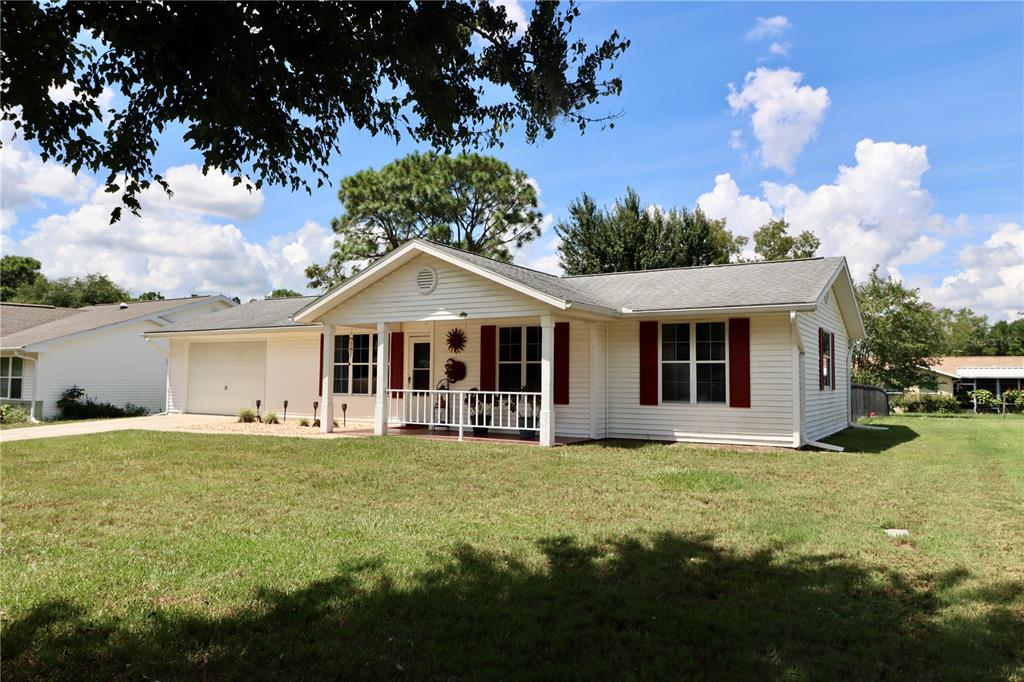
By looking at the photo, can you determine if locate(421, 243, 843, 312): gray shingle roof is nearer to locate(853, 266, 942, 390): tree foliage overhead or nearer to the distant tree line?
locate(853, 266, 942, 390): tree foliage overhead

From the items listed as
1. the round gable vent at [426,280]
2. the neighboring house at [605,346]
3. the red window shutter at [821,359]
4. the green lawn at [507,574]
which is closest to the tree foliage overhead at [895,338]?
the neighboring house at [605,346]

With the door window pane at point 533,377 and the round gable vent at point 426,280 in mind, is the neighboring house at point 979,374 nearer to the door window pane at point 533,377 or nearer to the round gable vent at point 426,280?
the door window pane at point 533,377

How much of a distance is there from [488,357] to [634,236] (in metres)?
17.7

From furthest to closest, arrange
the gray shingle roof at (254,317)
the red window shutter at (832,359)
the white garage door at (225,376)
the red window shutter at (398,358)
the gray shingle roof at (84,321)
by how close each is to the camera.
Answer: the gray shingle roof at (84,321) < the white garage door at (225,376) < the gray shingle roof at (254,317) < the red window shutter at (398,358) < the red window shutter at (832,359)

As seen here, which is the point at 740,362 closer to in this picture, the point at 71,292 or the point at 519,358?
the point at 519,358

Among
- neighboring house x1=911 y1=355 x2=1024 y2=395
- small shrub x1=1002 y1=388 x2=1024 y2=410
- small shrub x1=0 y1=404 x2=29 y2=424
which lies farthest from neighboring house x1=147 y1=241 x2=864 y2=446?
neighboring house x1=911 y1=355 x2=1024 y2=395

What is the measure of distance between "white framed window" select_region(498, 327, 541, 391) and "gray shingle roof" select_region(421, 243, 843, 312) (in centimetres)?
136

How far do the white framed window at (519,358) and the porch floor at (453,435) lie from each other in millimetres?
1151

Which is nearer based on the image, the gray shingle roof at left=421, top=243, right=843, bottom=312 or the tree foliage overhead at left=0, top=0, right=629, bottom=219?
the tree foliage overhead at left=0, top=0, right=629, bottom=219

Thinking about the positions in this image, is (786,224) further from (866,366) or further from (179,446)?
(179,446)

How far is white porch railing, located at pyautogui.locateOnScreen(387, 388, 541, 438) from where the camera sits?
13406mm

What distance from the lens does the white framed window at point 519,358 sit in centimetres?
1432

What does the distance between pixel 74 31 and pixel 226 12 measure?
0.84 metres

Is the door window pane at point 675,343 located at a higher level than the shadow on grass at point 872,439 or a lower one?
higher
